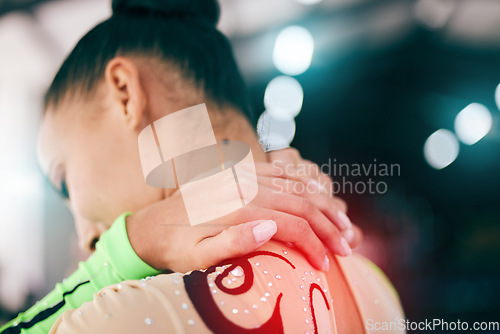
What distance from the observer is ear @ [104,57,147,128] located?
0.52 meters

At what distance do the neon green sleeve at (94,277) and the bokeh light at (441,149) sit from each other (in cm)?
251

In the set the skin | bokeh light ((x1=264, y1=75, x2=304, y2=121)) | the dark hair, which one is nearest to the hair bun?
the dark hair

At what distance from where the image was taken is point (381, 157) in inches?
109

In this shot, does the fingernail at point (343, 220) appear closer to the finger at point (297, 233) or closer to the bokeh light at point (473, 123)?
the finger at point (297, 233)

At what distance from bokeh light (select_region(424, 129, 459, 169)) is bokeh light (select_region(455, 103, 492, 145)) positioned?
78 mm

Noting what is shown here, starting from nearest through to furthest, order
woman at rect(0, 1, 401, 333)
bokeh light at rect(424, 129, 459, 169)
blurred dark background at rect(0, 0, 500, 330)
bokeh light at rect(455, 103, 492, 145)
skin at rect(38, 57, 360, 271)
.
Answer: woman at rect(0, 1, 401, 333)
skin at rect(38, 57, 360, 271)
blurred dark background at rect(0, 0, 500, 330)
bokeh light at rect(455, 103, 492, 145)
bokeh light at rect(424, 129, 459, 169)

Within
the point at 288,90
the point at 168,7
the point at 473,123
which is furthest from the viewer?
the point at 473,123

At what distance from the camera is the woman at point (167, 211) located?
13.3 inches

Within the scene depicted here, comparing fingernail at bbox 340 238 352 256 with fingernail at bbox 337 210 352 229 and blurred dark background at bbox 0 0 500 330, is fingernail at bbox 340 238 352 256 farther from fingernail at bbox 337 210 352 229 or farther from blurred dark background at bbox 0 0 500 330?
blurred dark background at bbox 0 0 500 330

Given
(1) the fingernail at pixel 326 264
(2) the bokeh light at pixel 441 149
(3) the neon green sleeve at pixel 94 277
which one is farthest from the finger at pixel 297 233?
(2) the bokeh light at pixel 441 149

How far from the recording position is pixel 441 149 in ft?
9.03

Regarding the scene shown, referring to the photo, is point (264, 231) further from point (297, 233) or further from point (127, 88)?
point (127, 88)

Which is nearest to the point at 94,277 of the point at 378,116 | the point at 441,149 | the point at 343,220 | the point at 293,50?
the point at 343,220

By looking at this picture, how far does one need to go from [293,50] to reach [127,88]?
5.33 feet
